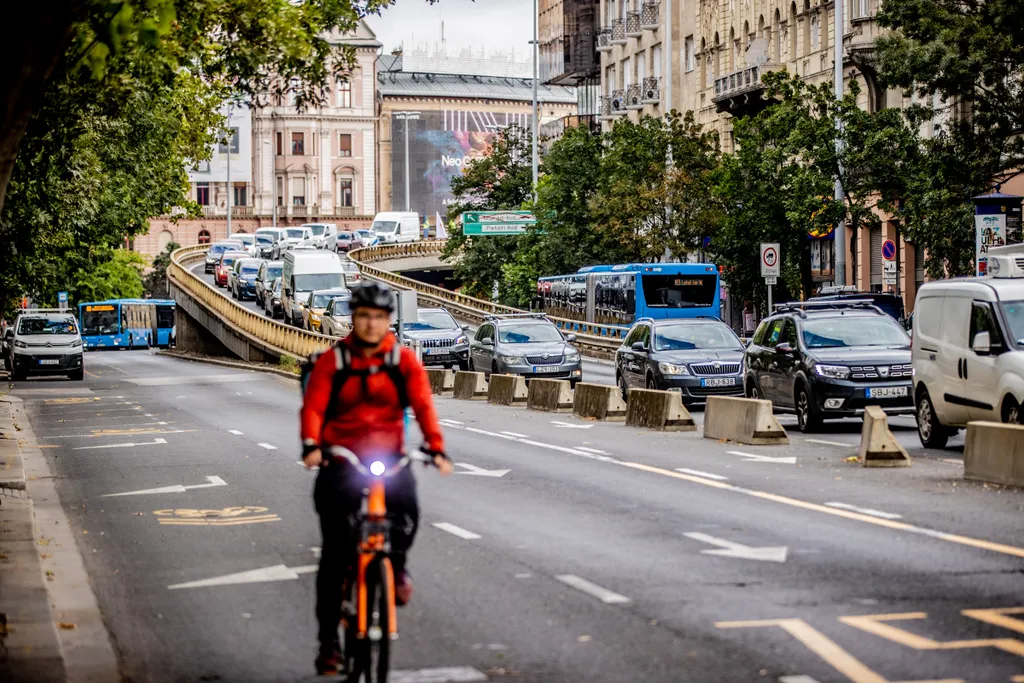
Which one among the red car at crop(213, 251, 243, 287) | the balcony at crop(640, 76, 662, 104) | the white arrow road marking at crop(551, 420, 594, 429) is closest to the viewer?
the white arrow road marking at crop(551, 420, 594, 429)

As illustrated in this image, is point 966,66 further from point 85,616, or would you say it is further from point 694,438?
point 85,616

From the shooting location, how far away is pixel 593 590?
10430 millimetres

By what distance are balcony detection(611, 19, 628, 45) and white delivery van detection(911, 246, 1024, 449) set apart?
2479 inches

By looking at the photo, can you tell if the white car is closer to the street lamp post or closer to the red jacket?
the red jacket

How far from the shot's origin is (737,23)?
68250 mm

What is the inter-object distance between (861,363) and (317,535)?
12.1m

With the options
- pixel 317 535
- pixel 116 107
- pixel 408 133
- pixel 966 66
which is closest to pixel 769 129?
pixel 966 66

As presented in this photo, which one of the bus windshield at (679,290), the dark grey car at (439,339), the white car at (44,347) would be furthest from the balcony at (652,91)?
the dark grey car at (439,339)

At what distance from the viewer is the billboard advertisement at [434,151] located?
156875 mm

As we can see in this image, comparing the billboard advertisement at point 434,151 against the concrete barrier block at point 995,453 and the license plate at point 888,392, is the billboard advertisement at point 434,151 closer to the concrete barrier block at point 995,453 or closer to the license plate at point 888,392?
the license plate at point 888,392

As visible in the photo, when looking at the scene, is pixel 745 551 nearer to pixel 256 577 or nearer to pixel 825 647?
pixel 256 577

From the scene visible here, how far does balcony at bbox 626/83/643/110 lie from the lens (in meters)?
79.9

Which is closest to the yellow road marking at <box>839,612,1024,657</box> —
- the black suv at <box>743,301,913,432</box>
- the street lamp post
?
the black suv at <box>743,301,913,432</box>

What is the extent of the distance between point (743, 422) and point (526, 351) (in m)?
18.9
